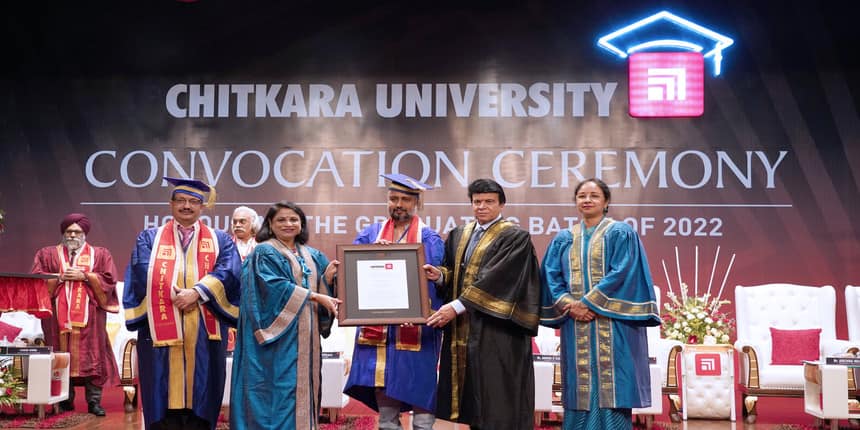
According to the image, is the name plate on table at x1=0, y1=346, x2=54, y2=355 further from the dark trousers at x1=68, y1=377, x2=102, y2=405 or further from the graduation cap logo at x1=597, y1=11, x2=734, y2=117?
the graduation cap logo at x1=597, y1=11, x2=734, y2=117

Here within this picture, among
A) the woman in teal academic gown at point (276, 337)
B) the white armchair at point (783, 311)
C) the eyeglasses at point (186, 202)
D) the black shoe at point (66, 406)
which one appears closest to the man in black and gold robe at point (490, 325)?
the woman in teal academic gown at point (276, 337)

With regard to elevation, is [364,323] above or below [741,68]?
below

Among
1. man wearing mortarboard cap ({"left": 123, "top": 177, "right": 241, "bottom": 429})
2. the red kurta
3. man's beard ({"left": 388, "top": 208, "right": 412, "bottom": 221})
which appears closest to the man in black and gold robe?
man's beard ({"left": 388, "top": 208, "right": 412, "bottom": 221})

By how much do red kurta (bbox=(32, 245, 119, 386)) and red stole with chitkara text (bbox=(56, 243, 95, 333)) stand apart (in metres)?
0.02

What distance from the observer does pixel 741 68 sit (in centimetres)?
802

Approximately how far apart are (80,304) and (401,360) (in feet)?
11.6

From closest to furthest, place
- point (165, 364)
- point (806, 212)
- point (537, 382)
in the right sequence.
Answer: point (165, 364), point (537, 382), point (806, 212)

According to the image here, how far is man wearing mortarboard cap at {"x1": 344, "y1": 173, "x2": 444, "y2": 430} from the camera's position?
392 centimetres

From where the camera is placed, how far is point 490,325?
3.96 m

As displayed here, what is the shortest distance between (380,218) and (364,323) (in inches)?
169

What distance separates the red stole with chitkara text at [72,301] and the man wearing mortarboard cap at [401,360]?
325 centimetres

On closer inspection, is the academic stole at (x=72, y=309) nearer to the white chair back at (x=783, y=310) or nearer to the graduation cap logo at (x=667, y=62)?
the graduation cap logo at (x=667, y=62)

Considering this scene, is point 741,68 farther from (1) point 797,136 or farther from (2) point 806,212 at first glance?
(2) point 806,212

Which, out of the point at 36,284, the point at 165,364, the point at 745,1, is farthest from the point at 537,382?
the point at 745,1
